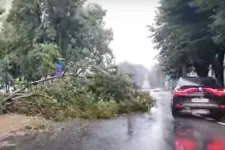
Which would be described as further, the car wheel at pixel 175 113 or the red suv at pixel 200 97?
the car wheel at pixel 175 113

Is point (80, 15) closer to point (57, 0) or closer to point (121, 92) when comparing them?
point (57, 0)

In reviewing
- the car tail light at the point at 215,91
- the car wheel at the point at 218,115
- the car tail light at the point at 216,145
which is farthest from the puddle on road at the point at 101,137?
the car wheel at the point at 218,115

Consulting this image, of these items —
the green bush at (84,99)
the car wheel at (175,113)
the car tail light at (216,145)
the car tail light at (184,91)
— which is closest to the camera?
the car tail light at (216,145)

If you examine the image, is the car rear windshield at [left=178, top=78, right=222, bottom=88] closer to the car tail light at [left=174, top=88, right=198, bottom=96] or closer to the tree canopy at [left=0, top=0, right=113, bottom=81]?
the car tail light at [left=174, top=88, right=198, bottom=96]

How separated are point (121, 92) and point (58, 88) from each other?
A: 9.65 ft

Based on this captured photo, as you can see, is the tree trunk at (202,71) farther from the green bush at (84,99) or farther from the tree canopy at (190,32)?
the green bush at (84,99)

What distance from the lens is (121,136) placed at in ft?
35.2

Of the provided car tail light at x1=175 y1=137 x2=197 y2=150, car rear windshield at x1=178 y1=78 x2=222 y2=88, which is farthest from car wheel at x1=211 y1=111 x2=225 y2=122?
car tail light at x1=175 y1=137 x2=197 y2=150

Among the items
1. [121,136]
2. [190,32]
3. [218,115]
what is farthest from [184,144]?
[190,32]

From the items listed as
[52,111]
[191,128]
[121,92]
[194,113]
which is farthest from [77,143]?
[194,113]

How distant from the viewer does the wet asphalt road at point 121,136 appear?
917 cm

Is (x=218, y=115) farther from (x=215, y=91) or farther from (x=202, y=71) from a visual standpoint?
(x=202, y=71)

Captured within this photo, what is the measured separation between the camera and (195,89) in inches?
608

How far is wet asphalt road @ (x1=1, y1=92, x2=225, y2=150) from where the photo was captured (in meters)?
9.17
